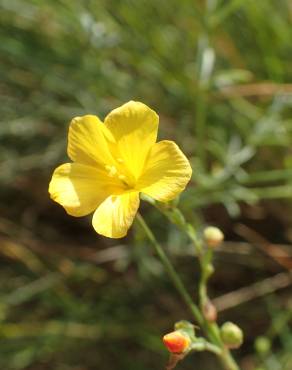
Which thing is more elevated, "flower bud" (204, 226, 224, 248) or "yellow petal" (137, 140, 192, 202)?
"yellow petal" (137, 140, 192, 202)

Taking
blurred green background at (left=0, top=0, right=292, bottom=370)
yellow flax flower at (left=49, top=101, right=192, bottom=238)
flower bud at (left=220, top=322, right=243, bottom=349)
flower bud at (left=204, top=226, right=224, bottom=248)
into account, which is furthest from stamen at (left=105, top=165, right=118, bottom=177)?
blurred green background at (left=0, top=0, right=292, bottom=370)

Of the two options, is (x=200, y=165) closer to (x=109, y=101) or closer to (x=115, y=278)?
(x=109, y=101)

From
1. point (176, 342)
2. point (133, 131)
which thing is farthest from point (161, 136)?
point (176, 342)

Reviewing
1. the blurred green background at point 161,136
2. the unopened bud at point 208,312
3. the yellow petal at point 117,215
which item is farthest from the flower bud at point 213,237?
the blurred green background at point 161,136

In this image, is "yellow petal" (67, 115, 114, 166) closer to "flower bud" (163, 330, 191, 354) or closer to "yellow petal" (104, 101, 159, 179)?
"yellow petal" (104, 101, 159, 179)

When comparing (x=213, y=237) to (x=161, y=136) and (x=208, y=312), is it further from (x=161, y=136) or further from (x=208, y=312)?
(x=161, y=136)

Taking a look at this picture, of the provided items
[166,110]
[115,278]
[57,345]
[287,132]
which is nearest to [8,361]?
[57,345]

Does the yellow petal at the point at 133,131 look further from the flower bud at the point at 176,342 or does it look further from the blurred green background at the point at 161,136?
the blurred green background at the point at 161,136
